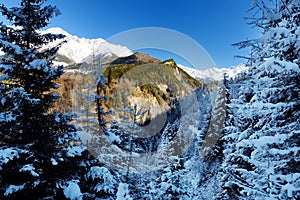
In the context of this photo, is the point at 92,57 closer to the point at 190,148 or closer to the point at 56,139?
the point at 56,139

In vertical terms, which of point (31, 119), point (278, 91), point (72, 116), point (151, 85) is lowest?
point (31, 119)

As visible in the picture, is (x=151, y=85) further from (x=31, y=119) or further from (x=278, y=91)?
(x=278, y=91)

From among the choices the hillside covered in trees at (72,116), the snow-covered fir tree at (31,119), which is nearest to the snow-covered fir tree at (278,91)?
the hillside covered in trees at (72,116)

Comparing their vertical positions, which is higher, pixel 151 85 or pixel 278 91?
pixel 151 85

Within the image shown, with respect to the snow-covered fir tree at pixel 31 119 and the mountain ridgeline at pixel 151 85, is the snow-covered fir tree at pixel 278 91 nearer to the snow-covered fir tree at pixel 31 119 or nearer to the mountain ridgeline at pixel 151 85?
the snow-covered fir tree at pixel 31 119

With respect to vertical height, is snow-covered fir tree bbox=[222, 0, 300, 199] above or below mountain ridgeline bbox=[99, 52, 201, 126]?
below

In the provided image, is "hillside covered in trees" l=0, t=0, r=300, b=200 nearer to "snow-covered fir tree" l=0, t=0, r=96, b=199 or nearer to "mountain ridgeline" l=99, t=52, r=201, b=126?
"snow-covered fir tree" l=0, t=0, r=96, b=199

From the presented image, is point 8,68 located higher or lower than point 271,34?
lower

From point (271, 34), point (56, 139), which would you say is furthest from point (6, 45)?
point (271, 34)

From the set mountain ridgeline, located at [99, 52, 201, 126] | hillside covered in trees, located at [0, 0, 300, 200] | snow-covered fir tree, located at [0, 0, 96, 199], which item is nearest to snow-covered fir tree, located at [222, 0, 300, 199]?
hillside covered in trees, located at [0, 0, 300, 200]

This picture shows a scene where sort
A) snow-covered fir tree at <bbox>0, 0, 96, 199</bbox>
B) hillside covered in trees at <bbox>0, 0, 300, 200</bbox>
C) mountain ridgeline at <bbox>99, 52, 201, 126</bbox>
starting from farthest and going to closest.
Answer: mountain ridgeline at <bbox>99, 52, 201, 126</bbox> → snow-covered fir tree at <bbox>0, 0, 96, 199</bbox> → hillside covered in trees at <bbox>0, 0, 300, 200</bbox>

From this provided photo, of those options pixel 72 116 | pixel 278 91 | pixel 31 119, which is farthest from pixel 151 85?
pixel 278 91
